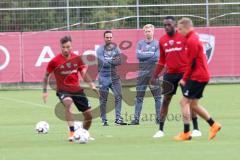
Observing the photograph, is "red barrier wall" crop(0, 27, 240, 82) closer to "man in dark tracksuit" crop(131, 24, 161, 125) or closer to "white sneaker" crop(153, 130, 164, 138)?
"man in dark tracksuit" crop(131, 24, 161, 125)

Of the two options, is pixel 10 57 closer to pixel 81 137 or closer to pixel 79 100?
pixel 79 100

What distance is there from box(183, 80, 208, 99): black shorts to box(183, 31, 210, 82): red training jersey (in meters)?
0.08

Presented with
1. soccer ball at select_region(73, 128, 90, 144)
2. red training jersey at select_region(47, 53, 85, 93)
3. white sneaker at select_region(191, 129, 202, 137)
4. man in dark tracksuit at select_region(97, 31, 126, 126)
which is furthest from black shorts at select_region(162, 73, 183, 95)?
man in dark tracksuit at select_region(97, 31, 126, 126)

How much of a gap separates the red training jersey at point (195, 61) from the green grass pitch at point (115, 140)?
1.17 meters

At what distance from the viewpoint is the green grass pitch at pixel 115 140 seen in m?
12.5

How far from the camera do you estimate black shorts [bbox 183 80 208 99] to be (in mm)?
14422

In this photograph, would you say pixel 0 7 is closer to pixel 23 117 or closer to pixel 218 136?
pixel 23 117

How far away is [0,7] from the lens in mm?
34031

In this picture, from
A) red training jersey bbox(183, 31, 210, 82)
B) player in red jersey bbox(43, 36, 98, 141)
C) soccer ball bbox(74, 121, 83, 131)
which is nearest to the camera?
red training jersey bbox(183, 31, 210, 82)

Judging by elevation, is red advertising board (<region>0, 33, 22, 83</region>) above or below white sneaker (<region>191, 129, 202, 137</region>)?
above

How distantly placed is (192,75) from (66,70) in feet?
7.85

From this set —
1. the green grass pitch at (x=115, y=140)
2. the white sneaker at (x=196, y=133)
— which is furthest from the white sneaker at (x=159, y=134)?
the white sneaker at (x=196, y=133)

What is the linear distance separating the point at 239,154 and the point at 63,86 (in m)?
4.18

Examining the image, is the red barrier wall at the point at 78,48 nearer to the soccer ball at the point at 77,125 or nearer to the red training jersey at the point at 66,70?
the soccer ball at the point at 77,125
